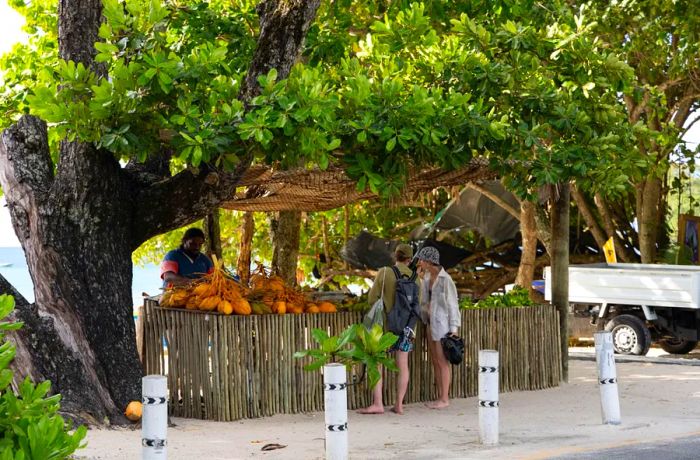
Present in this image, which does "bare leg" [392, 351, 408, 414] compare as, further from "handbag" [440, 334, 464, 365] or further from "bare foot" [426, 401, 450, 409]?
"bare foot" [426, 401, 450, 409]

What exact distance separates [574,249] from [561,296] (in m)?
13.8

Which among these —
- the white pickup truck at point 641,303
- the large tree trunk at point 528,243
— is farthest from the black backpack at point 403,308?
the large tree trunk at point 528,243

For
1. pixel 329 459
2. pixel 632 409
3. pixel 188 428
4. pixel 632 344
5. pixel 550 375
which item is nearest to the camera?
pixel 329 459

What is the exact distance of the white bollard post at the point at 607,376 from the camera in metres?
11.4

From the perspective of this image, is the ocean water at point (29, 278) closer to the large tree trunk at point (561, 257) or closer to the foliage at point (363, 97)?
the large tree trunk at point (561, 257)

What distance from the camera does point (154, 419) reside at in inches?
326

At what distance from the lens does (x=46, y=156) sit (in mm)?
11898

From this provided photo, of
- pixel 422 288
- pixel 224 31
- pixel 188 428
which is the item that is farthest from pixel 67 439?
pixel 224 31

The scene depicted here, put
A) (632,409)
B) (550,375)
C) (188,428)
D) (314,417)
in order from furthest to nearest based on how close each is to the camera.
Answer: (550,375), (632,409), (314,417), (188,428)

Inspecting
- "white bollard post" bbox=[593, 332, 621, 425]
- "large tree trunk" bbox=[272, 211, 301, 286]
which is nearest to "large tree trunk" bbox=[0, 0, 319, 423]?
"white bollard post" bbox=[593, 332, 621, 425]

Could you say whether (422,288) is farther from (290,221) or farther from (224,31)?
(290,221)

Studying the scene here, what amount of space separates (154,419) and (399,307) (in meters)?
4.45

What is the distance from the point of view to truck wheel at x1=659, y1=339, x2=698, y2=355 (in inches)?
787

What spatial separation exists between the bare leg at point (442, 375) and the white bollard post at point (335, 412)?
374 cm
